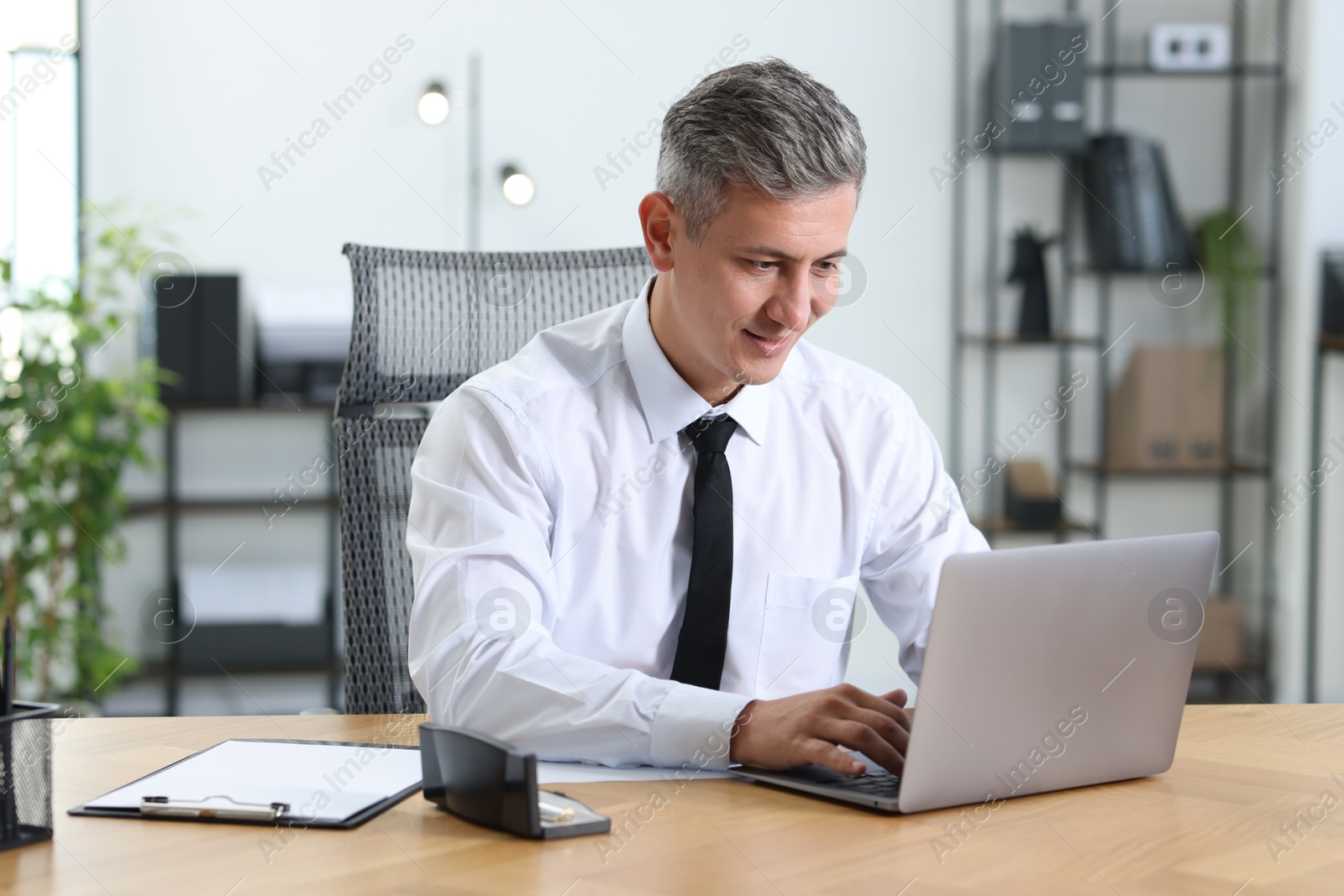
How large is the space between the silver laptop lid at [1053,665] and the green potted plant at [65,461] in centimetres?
264

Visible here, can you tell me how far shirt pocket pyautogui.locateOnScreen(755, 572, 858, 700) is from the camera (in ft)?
4.62

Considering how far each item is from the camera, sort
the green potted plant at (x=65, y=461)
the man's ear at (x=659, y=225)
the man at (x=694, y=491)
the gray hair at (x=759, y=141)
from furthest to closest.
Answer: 1. the green potted plant at (x=65, y=461)
2. the man's ear at (x=659, y=225)
3. the gray hair at (x=759, y=141)
4. the man at (x=694, y=491)

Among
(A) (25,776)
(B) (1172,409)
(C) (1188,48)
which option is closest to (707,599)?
(A) (25,776)

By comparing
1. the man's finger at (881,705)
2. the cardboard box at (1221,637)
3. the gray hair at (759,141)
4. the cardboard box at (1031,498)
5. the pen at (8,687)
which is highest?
the gray hair at (759,141)

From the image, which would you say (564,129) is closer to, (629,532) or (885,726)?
(629,532)

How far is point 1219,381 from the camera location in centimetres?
355

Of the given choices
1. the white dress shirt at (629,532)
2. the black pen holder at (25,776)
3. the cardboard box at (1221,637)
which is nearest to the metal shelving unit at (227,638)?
the white dress shirt at (629,532)

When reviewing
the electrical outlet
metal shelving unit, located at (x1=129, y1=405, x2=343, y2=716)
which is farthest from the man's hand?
the electrical outlet

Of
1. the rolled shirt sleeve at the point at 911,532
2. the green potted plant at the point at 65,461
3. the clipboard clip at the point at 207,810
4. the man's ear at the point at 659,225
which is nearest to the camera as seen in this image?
the clipboard clip at the point at 207,810

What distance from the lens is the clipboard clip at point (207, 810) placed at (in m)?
0.91

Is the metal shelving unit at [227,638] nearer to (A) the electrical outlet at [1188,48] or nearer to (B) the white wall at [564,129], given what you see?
(B) the white wall at [564,129]

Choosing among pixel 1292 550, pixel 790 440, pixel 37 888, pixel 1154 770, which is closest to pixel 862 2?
pixel 1292 550

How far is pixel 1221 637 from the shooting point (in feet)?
11.4

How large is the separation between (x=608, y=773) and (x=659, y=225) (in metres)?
0.60
